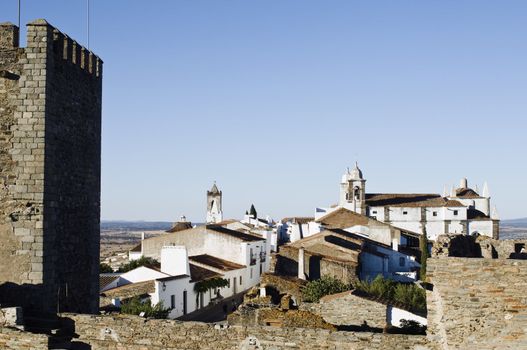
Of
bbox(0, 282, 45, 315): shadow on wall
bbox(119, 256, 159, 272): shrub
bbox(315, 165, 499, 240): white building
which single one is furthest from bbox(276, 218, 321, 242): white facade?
bbox(0, 282, 45, 315): shadow on wall

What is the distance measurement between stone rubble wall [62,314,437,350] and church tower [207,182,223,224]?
84.0 metres

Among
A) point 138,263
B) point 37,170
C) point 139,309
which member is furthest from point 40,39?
point 138,263

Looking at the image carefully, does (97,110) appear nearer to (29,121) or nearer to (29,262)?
(29,121)

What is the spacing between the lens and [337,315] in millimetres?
22094

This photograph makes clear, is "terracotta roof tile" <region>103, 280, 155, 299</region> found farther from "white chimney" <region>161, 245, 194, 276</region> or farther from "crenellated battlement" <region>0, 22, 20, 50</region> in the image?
"crenellated battlement" <region>0, 22, 20, 50</region>

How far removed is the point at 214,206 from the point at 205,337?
85681mm

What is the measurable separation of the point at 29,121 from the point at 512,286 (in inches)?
398

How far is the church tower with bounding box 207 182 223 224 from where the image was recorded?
97.1m

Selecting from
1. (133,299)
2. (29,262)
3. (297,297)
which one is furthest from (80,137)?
(297,297)

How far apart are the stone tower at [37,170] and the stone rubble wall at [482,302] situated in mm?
8140

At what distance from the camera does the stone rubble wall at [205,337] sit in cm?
1136

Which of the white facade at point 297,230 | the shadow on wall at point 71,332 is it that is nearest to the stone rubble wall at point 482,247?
the shadow on wall at point 71,332

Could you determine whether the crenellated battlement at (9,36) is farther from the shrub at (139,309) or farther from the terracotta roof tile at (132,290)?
the terracotta roof tile at (132,290)

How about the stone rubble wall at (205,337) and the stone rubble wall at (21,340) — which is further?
the stone rubble wall at (21,340)
